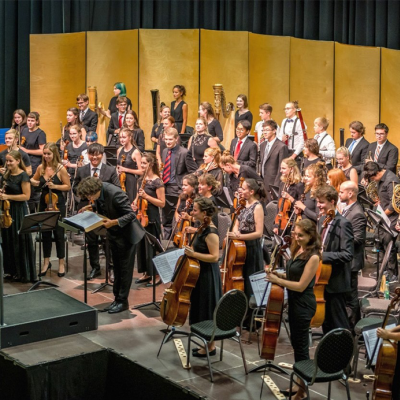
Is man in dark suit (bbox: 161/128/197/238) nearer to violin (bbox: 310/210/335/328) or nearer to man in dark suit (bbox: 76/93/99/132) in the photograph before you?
man in dark suit (bbox: 76/93/99/132)

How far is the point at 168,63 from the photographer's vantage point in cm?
1348

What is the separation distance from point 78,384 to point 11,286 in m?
2.39

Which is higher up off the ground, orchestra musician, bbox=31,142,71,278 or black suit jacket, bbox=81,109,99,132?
black suit jacket, bbox=81,109,99,132

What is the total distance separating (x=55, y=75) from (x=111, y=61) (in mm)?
1129

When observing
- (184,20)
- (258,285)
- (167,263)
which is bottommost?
(258,285)

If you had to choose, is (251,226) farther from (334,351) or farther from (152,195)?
(334,351)

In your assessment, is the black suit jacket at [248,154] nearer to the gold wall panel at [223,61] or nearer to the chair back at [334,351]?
the gold wall panel at [223,61]

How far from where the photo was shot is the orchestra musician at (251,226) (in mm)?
6762

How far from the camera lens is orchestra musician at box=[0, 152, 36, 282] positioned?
26.8 feet

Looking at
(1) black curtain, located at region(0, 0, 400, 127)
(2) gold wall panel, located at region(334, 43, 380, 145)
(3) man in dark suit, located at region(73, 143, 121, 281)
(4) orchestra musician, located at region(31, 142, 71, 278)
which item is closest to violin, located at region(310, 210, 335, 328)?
(3) man in dark suit, located at region(73, 143, 121, 281)

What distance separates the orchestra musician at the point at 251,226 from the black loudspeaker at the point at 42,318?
1.54 meters

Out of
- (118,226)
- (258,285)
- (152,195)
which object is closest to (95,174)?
(152,195)

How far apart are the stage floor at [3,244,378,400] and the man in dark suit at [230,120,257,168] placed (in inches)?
103

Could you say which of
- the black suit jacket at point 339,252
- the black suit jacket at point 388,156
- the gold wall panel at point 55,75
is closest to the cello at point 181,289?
the black suit jacket at point 339,252
